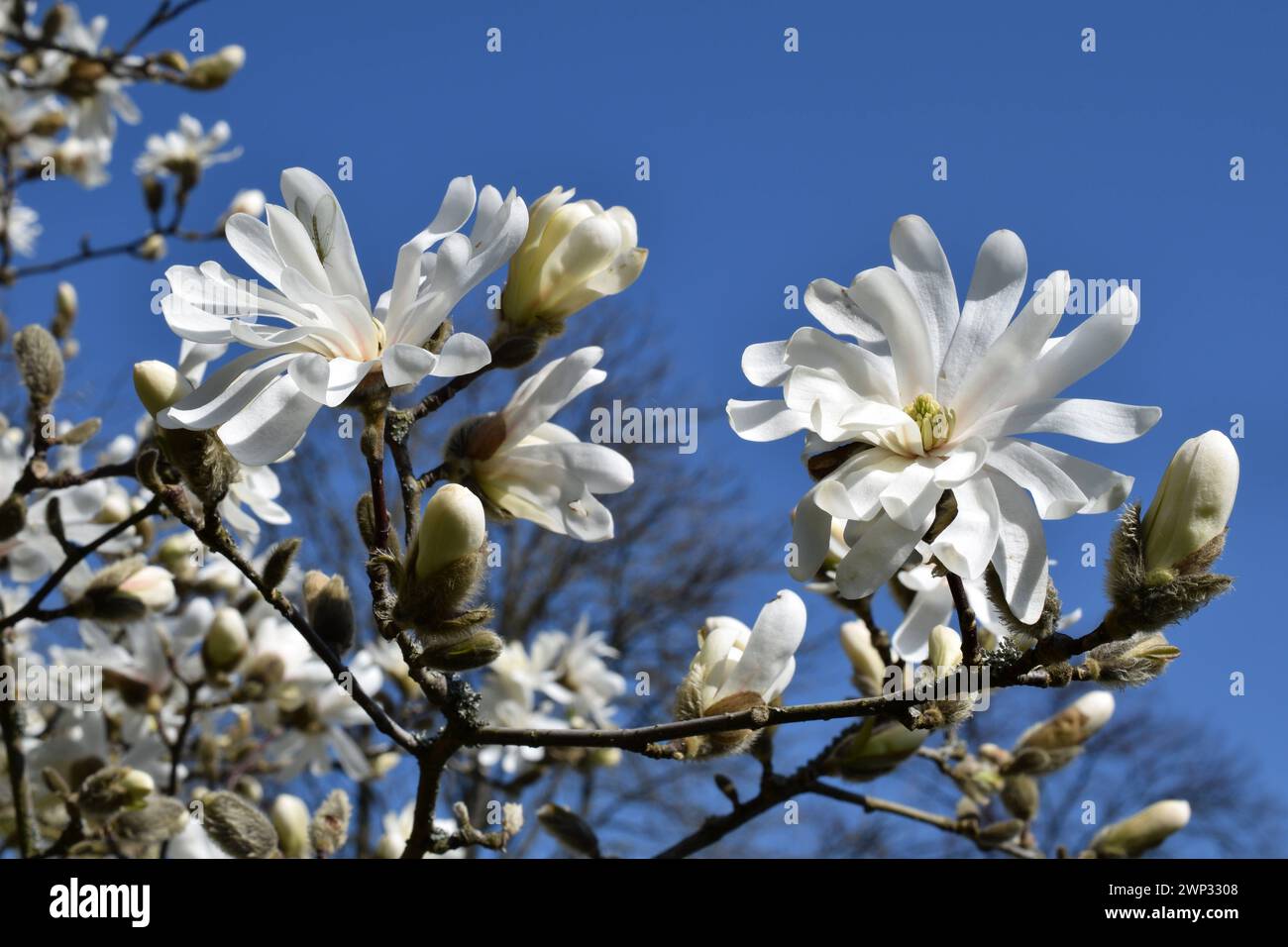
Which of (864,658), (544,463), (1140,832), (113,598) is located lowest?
(1140,832)

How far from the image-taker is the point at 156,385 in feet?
3.34

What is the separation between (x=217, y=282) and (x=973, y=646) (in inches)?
27.5

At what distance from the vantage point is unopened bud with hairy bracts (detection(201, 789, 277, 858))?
1.18m

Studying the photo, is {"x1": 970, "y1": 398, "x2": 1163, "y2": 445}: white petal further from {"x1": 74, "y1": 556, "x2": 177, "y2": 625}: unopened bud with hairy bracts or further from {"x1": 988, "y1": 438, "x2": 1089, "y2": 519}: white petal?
{"x1": 74, "y1": 556, "x2": 177, "y2": 625}: unopened bud with hairy bracts

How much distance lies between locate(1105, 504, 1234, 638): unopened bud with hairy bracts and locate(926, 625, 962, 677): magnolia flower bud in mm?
289

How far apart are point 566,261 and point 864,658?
2.26 feet

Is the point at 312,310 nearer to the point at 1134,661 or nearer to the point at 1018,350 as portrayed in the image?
the point at 1018,350

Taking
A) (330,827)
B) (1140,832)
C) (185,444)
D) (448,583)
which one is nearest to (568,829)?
(330,827)

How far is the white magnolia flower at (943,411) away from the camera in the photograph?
89 centimetres

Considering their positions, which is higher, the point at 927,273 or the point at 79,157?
the point at 79,157

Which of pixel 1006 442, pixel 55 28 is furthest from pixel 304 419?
pixel 55 28

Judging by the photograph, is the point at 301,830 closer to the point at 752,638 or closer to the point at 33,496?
the point at 33,496

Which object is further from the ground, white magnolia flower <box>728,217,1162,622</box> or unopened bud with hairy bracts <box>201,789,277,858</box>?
white magnolia flower <box>728,217,1162,622</box>

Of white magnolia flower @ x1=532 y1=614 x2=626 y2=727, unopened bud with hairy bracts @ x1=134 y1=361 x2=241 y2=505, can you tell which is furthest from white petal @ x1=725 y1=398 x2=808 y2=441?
white magnolia flower @ x1=532 y1=614 x2=626 y2=727
